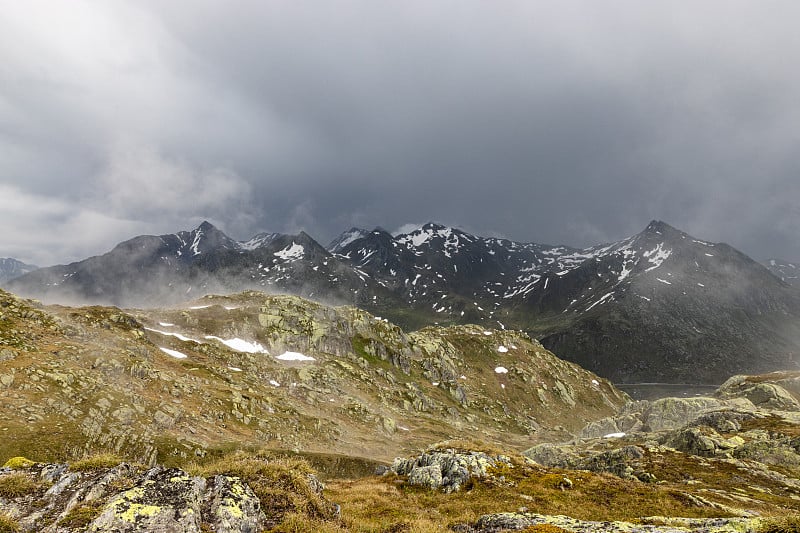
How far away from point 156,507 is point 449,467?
22239mm

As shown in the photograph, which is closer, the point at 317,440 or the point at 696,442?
the point at 696,442

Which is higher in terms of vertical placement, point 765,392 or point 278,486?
point 765,392

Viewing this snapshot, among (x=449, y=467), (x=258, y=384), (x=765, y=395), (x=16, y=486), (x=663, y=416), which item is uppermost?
(x=765, y=395)

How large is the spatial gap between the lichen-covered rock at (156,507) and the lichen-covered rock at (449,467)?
19.3m

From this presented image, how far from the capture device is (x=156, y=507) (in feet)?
33.0

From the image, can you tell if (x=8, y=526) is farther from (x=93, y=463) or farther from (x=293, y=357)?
(x=293, y=357)

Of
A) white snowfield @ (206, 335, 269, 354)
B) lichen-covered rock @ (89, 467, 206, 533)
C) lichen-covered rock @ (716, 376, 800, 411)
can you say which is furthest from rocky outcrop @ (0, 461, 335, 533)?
lichen-covered rock @ (716, 376, 800, 411)

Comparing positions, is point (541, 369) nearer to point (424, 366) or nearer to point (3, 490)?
point (424, 366)

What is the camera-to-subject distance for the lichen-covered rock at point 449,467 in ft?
85.9

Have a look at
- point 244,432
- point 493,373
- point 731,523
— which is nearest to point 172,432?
point 244,432

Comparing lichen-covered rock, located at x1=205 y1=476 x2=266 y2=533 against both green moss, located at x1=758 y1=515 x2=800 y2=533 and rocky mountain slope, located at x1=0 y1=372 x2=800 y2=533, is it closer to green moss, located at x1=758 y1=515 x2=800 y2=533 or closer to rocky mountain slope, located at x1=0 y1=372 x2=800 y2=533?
rocky mountain slope, located at x1=0 y1=372 x2=800 y2=533

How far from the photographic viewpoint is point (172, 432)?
55.0 m

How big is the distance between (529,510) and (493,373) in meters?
165

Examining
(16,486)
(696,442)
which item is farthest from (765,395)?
(16,486)
